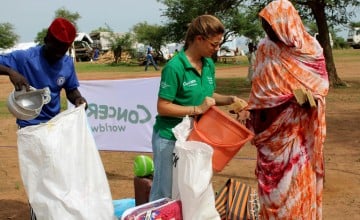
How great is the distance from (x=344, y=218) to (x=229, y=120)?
2.09 m

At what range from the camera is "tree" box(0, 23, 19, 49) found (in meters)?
46.4

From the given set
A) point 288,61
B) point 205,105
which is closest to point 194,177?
point 205,105

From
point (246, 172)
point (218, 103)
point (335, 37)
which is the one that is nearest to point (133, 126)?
point (246, 172)

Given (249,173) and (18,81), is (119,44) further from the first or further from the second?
(18,81)

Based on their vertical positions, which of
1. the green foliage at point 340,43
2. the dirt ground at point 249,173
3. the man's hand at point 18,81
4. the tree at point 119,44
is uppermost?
the man's hand at point 18,81

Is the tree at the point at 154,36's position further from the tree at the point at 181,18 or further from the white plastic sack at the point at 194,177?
the white plastic sack at the point at 194,177

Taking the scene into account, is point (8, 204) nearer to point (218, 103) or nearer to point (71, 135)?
point (71, 135)

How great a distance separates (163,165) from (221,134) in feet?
1.53

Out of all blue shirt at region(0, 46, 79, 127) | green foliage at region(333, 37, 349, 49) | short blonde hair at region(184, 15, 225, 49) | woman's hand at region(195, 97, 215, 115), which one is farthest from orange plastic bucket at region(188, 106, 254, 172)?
green foliage at region(333, 37, 349, 49)

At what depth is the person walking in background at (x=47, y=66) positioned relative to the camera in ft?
11.2

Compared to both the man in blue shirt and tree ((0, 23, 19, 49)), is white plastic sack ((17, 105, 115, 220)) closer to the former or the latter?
the man in blue shirt

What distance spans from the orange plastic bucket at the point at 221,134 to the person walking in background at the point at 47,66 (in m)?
1.08

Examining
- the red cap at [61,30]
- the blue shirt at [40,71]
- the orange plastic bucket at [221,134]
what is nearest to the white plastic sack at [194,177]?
the orange plastic bucket at [221,134]

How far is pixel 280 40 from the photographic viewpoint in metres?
3.41
